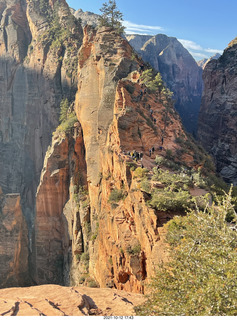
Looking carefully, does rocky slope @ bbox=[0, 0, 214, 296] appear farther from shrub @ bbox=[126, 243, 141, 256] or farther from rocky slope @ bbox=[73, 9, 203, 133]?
rocky slope @ bbox=[73, 9, 203, 133]

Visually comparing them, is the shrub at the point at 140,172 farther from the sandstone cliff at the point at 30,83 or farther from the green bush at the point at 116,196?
the sandstone cliff at the point at 30,83

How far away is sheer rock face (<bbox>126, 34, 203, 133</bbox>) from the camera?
135 metres

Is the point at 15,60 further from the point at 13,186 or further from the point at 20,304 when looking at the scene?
the point at 20,304

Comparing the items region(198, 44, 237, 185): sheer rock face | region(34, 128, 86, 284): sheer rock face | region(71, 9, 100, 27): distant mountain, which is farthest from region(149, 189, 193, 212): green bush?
region(71, 9, 100, 27): distant mountain

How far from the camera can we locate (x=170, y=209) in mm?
17578

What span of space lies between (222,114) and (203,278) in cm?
6695

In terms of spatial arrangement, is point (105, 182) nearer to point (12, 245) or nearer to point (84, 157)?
point (84, 157)

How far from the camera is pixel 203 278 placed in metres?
9.57

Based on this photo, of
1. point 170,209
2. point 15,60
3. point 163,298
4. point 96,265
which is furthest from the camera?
point 15,60

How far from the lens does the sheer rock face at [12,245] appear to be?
135 feet

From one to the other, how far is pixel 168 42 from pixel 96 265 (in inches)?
5836

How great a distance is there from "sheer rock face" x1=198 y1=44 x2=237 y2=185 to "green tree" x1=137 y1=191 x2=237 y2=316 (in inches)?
2118

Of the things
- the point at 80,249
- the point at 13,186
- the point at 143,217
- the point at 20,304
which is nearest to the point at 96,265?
the point at 80,249

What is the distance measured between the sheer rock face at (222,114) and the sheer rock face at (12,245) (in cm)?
4296
